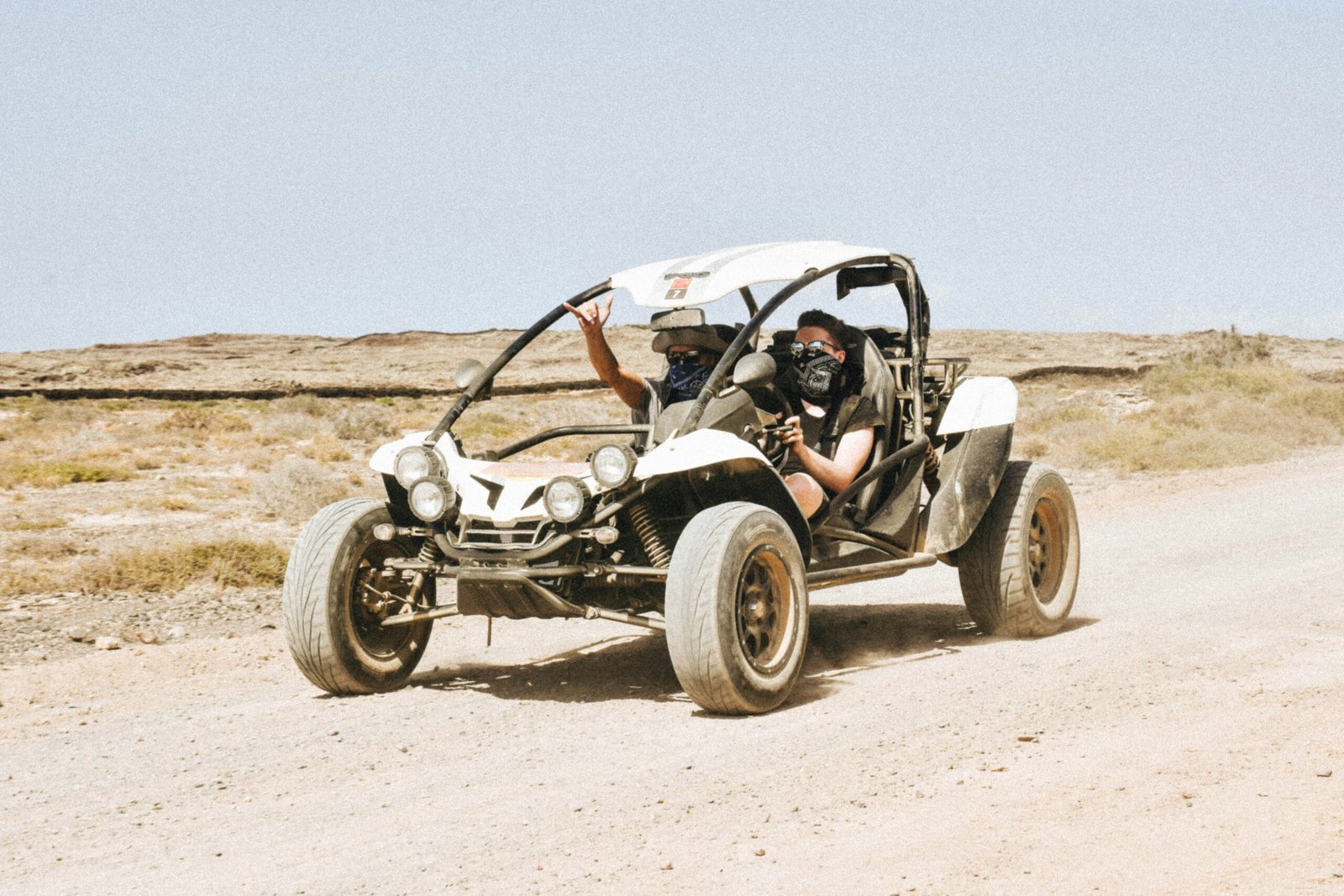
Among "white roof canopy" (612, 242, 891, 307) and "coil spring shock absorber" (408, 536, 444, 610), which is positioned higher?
"white roof canopy" (612, 242, 891, 307)

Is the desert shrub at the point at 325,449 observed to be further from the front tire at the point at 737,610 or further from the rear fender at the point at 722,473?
the front tire at the point at 737,610

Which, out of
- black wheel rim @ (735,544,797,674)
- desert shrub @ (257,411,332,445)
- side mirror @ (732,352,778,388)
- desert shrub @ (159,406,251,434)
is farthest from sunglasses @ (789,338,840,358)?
desert shrub @ (159,406,251,434)

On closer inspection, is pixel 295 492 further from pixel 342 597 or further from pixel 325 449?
pixel 342 597

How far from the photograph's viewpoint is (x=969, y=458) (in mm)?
8352

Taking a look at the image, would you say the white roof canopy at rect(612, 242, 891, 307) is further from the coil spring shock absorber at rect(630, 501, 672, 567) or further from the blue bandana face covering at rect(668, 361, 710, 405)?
the coil spring shock absorber at rect(630, 501, 672, 567)

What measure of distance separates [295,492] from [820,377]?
11649 mm

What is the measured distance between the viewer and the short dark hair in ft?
26.7

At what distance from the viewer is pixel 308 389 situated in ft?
237

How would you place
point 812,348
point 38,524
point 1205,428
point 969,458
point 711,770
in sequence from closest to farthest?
point 711,770
point 812,348
point 969,458
point 38,524
point 1205,428

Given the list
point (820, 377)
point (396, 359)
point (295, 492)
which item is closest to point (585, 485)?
point (820, 377)

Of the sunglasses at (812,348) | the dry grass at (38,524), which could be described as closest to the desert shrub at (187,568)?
the dry grass at (38,524)

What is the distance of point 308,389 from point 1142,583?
65.2 metres

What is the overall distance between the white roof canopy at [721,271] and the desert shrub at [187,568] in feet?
20.0

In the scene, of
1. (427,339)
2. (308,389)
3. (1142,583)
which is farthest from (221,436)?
(427,339)
